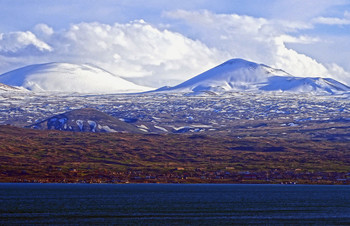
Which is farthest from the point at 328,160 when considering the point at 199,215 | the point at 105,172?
the point at 199,215

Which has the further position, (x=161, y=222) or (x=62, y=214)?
(x=62, y=214)

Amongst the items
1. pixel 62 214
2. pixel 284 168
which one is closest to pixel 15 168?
pixel 284 168

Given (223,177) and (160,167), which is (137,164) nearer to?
(160,167)

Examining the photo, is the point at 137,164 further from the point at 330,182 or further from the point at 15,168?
the point at 330,182

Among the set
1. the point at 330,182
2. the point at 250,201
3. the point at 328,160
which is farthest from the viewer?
the point at 328,160

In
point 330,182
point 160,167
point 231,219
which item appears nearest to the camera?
point 231,219

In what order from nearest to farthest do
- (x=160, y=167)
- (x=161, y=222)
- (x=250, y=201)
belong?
(x=161, y=222)
(x=250, y=201)
(x=160, y=167)
